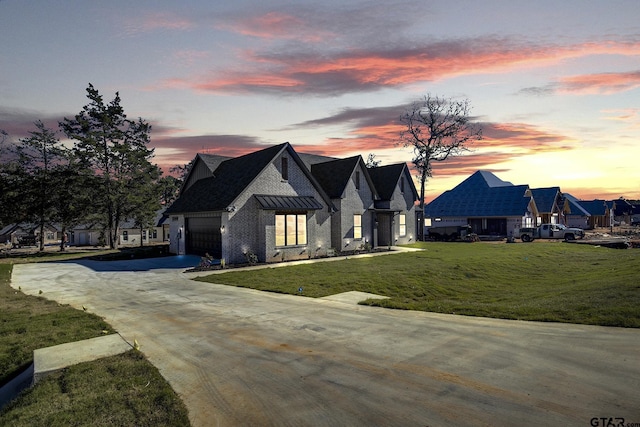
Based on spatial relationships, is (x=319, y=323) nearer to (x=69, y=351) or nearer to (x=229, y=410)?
(x=229, y=410)

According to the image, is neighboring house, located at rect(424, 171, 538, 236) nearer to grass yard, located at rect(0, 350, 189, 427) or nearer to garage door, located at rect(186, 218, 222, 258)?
garage door, located at rect(186, 218, 222, 258)

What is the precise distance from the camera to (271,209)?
2433 centimetres

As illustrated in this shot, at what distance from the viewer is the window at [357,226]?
32844mm

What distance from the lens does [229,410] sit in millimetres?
5320

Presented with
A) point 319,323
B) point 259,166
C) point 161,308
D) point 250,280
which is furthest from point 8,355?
point 259,166

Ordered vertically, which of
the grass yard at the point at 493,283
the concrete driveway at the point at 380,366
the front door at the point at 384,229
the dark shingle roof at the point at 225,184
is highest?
the dark shingle roof at the point at 225,184

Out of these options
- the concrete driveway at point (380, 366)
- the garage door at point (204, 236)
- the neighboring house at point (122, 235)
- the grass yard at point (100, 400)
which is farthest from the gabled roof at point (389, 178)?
the neighboring house at point (122, 235)

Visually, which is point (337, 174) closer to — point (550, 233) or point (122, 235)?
point (550, 233)

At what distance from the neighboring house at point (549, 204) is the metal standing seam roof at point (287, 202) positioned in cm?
4565

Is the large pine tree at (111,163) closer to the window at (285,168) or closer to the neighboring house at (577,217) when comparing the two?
the window at (285,168)

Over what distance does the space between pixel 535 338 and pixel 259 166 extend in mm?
20632

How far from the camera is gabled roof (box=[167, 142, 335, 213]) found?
80.8 ft

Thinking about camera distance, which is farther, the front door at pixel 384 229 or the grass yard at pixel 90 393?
the front door at pixel 384 229

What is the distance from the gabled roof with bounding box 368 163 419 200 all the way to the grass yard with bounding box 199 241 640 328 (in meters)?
12.1
